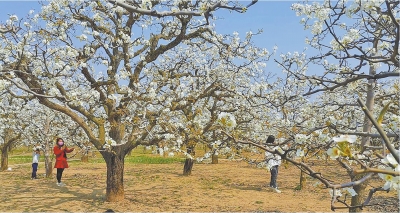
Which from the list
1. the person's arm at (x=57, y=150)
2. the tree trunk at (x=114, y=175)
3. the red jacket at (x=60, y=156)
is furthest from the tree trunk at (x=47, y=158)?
→ the tree trunk at (x=114, y=175)

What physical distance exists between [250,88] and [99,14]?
4.68 m

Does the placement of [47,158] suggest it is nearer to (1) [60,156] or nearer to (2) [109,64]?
(1) [60,156]

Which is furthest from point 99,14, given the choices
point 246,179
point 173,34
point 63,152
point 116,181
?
Result: point 246,179

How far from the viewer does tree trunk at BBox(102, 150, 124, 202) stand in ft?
29.6

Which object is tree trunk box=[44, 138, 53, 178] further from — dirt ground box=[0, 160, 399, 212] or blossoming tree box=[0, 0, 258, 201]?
blossoming tree box=[0, 0, 258, 201]

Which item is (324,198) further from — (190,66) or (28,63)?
(28,63)

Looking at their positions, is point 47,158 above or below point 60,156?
below

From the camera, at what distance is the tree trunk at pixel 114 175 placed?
9.02 metres

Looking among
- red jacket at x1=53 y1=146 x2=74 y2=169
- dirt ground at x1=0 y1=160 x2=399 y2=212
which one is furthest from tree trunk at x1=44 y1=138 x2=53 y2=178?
red jacket at x1=53 y1=146 x2=74 y2=169

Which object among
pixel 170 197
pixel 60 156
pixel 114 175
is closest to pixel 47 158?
pixel 60 156

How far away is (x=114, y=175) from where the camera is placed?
905cm

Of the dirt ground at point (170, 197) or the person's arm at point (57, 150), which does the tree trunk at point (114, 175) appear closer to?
the dirt ground at point (170, 197)

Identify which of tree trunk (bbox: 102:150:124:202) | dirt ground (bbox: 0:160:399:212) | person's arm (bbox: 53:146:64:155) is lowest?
dirt ground (bbox: 0:160:399:212)

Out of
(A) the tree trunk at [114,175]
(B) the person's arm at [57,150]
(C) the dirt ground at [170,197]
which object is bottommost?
(C) the dirt ground at [170,197]
